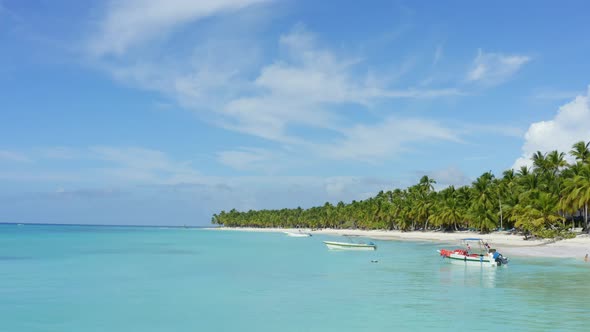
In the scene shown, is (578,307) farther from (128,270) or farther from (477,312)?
(128,270)

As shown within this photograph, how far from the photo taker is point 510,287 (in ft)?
113

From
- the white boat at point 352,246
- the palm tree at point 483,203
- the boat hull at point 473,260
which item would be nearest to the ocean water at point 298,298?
the boat hull at point 473,260

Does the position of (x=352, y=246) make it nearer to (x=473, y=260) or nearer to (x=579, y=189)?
(x=473, y=260)

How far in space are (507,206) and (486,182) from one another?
12175mm

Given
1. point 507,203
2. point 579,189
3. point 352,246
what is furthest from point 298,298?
point 507,203

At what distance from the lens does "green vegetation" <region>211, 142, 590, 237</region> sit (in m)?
75.4

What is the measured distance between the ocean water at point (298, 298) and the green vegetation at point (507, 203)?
28214 millimetres

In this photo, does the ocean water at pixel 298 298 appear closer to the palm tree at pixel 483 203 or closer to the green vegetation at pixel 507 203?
the green vegetation at pixel 507 203

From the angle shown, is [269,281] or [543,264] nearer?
[269,281]

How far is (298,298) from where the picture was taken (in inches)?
1190

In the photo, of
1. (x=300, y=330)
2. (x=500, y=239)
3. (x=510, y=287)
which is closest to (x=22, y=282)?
(x=300, y=330)

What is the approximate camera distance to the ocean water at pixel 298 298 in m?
23.5

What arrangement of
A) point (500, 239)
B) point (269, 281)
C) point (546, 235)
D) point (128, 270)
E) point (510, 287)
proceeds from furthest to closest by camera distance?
point (500, 239) < point (546, 235) < point (128, 270) < point (269, 281) < point (510, 287)

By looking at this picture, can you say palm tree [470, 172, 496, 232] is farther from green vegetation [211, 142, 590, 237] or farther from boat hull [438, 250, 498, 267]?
boat hull [438, 250, 498, 267]
